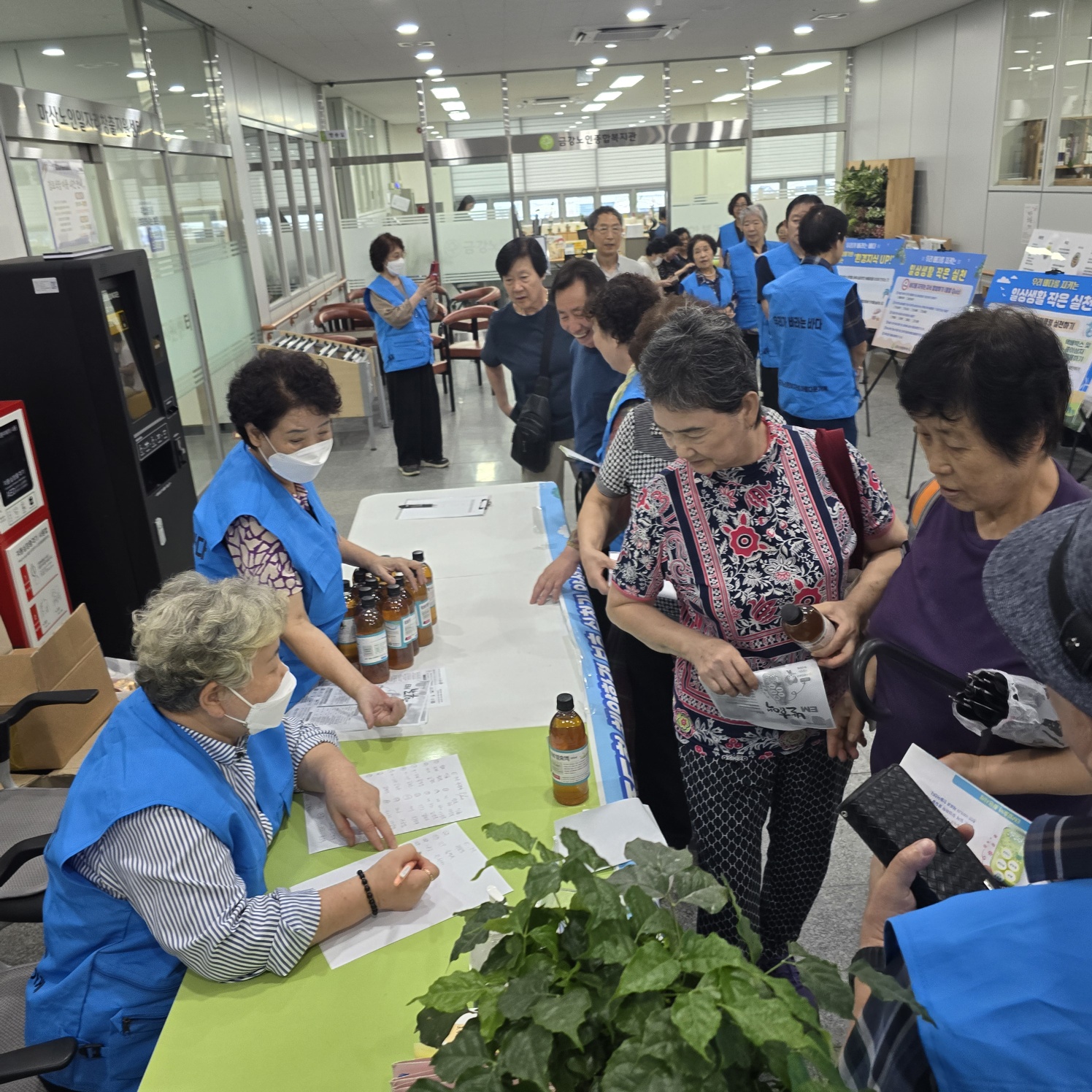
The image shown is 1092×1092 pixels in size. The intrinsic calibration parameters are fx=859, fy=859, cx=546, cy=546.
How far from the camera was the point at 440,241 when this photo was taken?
11984 millimetres

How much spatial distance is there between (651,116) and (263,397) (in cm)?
1160

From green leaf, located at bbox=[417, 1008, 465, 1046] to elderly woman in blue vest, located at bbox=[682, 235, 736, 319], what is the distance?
6.83 meters

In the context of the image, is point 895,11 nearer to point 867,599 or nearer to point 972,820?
point 867,599

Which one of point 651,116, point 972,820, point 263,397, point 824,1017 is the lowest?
point 824,1017

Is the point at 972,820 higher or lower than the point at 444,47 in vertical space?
lower

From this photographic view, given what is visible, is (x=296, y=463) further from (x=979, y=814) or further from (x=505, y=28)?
(x=505, y=28)

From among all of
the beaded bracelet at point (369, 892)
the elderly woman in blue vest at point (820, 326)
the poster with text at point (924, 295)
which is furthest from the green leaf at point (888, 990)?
the poster with text at point (924, 295)

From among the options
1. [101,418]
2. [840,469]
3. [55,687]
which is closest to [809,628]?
[840,469]

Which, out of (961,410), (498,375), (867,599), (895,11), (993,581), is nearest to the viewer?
(993,581)

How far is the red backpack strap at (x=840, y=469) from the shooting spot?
171 cm

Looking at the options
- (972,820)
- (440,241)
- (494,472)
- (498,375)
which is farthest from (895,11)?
(972,820)

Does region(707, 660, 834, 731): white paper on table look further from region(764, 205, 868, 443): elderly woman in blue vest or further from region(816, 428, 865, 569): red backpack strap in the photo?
region(764, 205, 868, 443): elderly woman in blue vest

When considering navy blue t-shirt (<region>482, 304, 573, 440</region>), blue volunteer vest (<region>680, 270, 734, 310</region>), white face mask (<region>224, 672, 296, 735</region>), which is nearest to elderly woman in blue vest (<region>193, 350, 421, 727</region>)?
white face mask (<region>224, 672, 296, 735</region>)

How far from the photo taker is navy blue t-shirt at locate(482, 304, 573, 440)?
3.95m
